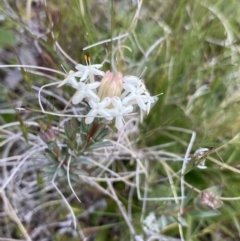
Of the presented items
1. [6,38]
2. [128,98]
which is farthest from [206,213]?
[6,38]

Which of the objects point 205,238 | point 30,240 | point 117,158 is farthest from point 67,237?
point 205,238

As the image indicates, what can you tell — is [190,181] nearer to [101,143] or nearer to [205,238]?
[205,238]

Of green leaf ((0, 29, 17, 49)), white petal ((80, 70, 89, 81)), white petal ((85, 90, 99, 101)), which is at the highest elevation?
green leaf ((0, 29, 17, 49))

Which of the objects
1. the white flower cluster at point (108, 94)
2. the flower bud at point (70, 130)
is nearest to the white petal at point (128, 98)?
the white flower cluster at point (108, 94)

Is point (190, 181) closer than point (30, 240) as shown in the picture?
No

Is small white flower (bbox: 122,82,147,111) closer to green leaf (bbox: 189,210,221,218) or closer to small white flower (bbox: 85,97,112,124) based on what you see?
small white flower (bbox: 85,97,112,124)

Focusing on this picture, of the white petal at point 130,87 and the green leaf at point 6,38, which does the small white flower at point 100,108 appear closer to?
the white petal at point 130,87

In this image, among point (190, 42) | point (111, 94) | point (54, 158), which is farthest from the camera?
point (190, 42)

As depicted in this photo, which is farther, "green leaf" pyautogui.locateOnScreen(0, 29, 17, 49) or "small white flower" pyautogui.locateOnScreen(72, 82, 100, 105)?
"green leaf" pyautogui.locateOnScreen(0, 29, 17, 49)

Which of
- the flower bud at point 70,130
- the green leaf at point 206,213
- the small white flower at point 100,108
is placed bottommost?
the green leaf at point 206,213

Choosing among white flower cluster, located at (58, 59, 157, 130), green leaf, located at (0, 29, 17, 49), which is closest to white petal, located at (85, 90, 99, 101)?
white flower cluster, located at (58, 59, 157, 130)

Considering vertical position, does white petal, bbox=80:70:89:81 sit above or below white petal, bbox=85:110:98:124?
above
